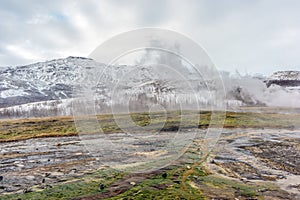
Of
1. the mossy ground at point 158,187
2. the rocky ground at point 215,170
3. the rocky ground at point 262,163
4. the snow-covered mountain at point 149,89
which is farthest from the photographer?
the rocky ground at point 262,163

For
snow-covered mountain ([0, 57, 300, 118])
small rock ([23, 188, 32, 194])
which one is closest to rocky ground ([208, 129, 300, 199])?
snow-covered mountain ([0, 57, 300, 118])

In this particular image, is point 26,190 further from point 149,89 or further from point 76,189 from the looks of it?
point 149,89

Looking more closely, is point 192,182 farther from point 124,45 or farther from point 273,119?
point 273,119

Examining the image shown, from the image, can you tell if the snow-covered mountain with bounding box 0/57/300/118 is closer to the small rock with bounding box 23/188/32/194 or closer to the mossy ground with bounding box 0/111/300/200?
Result: the mossy ground with bounding box 0/111/300/200

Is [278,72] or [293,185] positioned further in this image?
[278,72]

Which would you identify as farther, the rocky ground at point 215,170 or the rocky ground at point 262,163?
the rocky ground at point 262,163

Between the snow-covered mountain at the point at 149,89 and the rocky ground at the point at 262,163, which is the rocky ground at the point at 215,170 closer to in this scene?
the rocky ground at the point at 262,163

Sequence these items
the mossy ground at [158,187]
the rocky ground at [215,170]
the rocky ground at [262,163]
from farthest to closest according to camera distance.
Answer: the rocky ground at [262,163]
the rocky ground at [215,170]
the mossy ground at [158,187]

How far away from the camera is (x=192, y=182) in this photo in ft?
41.6

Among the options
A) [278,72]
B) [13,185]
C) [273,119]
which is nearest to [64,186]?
[13,185]

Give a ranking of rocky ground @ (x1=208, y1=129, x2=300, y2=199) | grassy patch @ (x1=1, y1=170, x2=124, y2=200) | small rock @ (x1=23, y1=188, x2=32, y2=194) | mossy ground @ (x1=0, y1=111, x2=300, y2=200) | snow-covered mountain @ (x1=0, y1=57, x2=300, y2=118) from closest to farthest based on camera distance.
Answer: mossy ground @ (x1=0, y1=111, x2=300, y2=200) → grassy patch @ (x1=1, y1=170, x2=124, y2=200) → small rock @ (x1=23, y1=188, x2=32, y2=194) → snow-covered mountain @ (x1=0, y1=57, x2=300, y2=118) → rocky ground @ (x1=208, y1=129, x2=300, y2=199)

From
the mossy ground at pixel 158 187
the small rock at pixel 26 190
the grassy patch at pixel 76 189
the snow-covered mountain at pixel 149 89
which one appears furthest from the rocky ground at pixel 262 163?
the small rock at pixel 26 190

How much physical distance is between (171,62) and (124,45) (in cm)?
210

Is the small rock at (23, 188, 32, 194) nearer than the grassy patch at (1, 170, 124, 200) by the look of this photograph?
No
